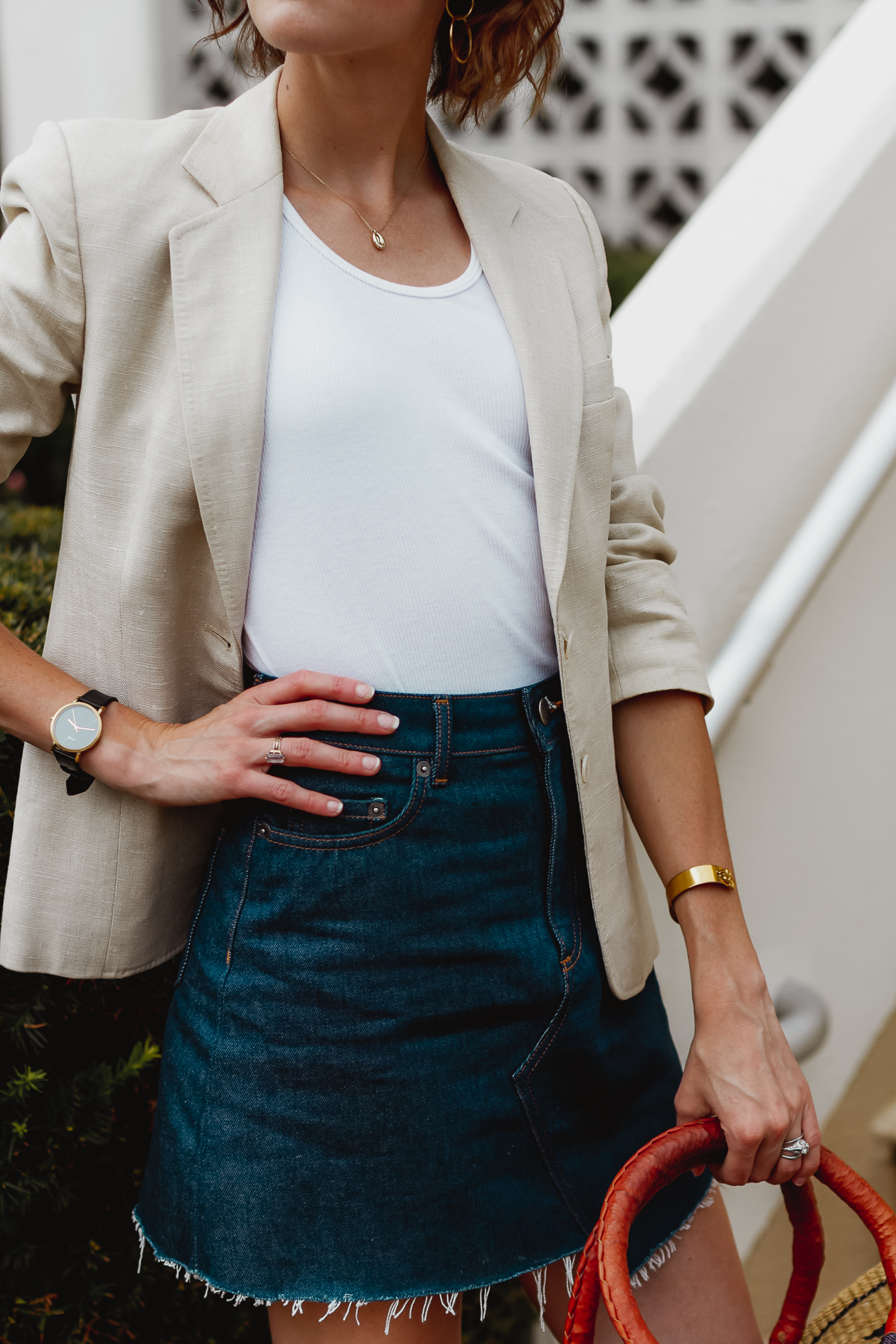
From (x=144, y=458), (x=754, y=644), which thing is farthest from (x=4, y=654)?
(x=754, y=644)

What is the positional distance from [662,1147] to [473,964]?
27 centimetres

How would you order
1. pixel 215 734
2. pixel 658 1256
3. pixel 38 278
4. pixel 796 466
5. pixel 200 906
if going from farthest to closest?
pixel 796 466
pixel 658 1256
pixel 200 906
pixel 215 734
pixel 38 278

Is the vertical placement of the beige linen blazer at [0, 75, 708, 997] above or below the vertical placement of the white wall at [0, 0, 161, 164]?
above

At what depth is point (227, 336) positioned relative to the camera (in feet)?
4.04

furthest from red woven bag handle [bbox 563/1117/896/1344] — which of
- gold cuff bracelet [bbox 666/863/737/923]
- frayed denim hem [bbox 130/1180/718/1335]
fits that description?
gold cuff bracelet [bbox 666/863/737/923]

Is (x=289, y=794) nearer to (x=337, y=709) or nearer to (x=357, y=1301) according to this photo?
(x=337, y=709)

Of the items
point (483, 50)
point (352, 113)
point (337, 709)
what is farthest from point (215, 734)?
point (483, 50)

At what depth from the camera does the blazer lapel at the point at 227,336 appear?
1220mm

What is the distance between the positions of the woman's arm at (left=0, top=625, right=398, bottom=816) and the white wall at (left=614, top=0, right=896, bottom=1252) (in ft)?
3.02

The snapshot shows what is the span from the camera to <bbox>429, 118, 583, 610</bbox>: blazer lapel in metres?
1.36

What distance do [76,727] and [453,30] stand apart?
1071 millimetres

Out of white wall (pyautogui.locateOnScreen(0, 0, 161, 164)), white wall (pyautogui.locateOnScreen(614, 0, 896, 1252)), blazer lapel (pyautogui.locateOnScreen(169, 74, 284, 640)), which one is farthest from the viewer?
white wall (pyautogui.locateOnScreen(0, 0, 161, 164))

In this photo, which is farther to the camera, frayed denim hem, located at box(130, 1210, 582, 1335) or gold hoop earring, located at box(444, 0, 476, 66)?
gold hoop earring, located at box(444, 0, 476, 66)

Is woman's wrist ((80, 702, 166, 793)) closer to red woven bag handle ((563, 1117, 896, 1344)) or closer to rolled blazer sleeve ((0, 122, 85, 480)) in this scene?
rolled blazer sleeve ((0, 122, 85, 480))
